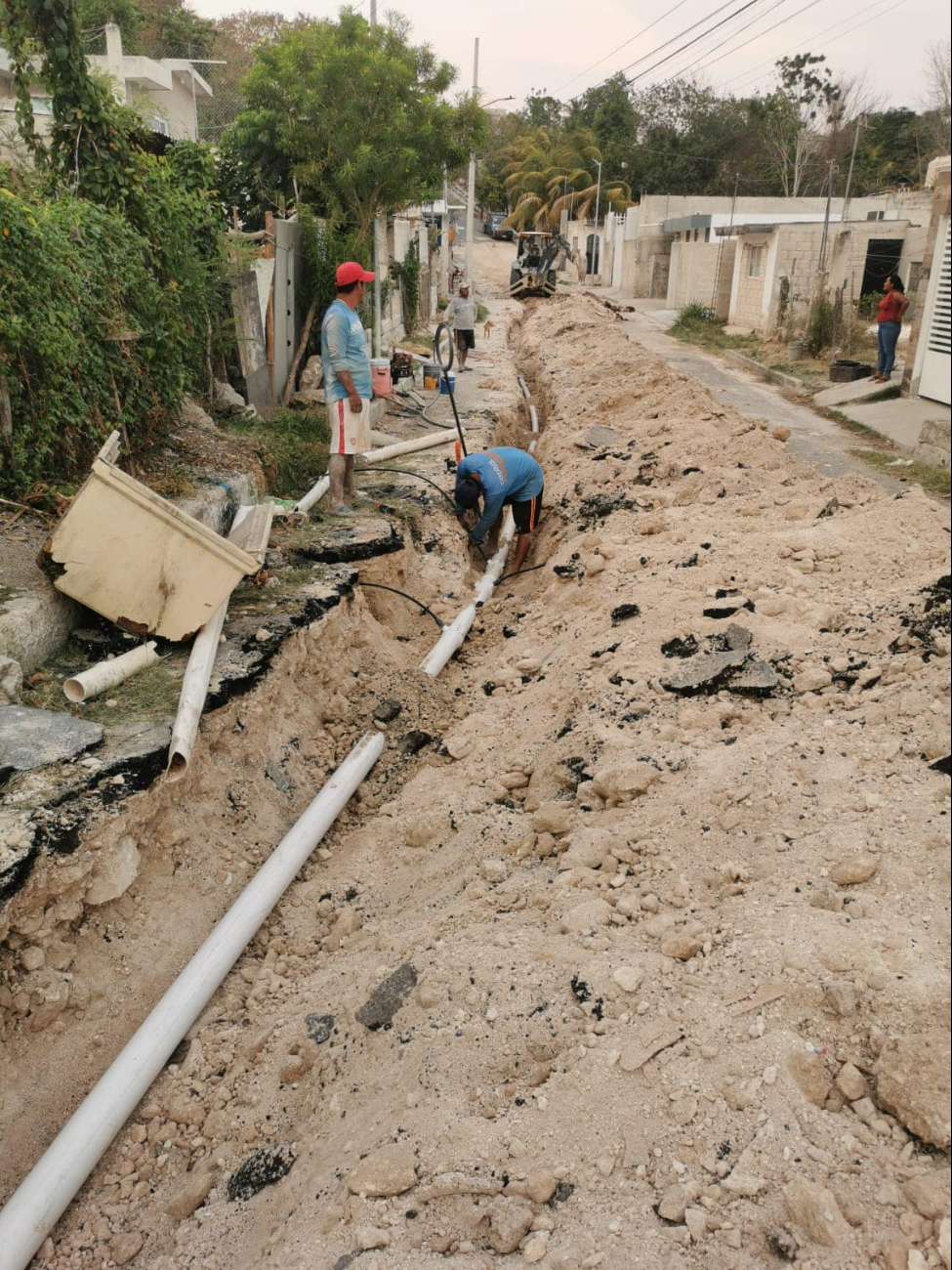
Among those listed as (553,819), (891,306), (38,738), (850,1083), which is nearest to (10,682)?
(38,738)

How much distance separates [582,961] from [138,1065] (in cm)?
162

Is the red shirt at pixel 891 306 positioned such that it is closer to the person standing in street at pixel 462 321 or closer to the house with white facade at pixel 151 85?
the person standing in street at pixel 462 321

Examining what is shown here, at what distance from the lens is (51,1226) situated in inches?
115

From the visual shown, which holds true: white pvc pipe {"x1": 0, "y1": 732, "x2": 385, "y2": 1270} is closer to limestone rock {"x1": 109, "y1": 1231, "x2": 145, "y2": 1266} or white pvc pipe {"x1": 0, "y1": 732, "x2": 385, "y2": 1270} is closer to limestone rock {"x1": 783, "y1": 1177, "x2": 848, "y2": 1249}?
limestone rock {"x1": 109, "y1": 1231, "x2": 145, "y2": 1266}

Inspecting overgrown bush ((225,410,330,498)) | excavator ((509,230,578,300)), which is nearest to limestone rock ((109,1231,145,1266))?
overgrown bush ((225,410,330,498))

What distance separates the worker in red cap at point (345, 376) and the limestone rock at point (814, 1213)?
611 cm

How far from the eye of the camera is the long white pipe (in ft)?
24.8

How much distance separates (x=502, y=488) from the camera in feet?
26.0

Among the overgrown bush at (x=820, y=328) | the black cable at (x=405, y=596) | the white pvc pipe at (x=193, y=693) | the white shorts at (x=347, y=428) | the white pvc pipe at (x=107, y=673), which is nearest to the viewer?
the white pvc pipe at (x=193, y=693)

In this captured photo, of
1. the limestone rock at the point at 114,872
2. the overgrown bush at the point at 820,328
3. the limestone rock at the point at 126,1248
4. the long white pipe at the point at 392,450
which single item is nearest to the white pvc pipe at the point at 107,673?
the limestone rock at the point at 114,872

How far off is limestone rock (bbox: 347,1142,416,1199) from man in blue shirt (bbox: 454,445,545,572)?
18.7 feet

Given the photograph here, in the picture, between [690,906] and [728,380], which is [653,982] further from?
[728,380]

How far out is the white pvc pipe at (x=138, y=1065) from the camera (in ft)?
9.37

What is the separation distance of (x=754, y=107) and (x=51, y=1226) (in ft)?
119
